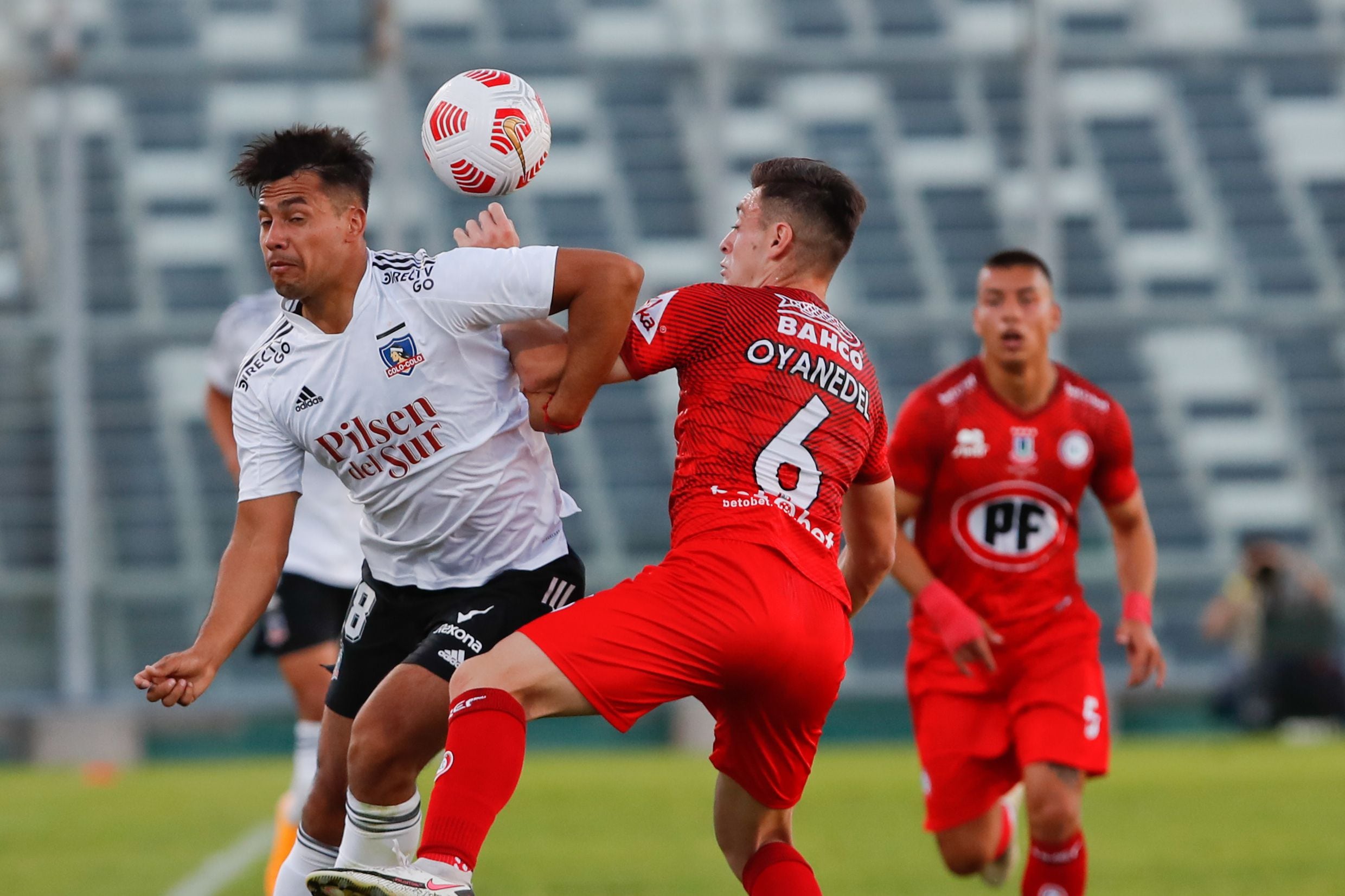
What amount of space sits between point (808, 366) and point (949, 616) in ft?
6.12

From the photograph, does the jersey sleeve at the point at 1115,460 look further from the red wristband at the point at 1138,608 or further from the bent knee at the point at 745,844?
the bent knee at the point at 745,844

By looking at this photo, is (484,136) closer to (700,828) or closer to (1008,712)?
(1008,712)

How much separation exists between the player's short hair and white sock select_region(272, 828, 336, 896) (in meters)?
2.00

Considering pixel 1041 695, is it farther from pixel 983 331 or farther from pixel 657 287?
pixel 657 287

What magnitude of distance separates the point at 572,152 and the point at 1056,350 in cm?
524

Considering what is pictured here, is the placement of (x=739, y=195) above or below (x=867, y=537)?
above

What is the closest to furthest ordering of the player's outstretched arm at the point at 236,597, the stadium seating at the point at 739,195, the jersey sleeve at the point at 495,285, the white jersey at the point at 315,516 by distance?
the player's outstretched arm at the point at 236,597 < the jersey sleeve at the point at 495,285 < the white jersey at the point at 315,516 < the stadium seating at the point at 739,195

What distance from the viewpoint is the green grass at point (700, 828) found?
306 inches

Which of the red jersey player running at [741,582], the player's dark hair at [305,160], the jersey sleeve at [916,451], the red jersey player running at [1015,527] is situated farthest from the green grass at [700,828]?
the player's dark hair at [305,160]

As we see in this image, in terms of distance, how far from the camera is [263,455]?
4.57 m

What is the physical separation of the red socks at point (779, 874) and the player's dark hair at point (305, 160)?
184 cm

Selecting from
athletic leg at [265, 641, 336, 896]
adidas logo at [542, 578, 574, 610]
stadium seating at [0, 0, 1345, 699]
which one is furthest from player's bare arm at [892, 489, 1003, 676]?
stadium seating at [0, 0, 1345, 699]

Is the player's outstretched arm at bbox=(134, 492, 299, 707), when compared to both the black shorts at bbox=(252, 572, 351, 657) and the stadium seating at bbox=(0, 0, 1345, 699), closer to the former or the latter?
the black shorts at bbox=(252, 572, 351, 657)

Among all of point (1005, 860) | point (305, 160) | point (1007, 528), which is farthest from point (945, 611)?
point (305, 160)
